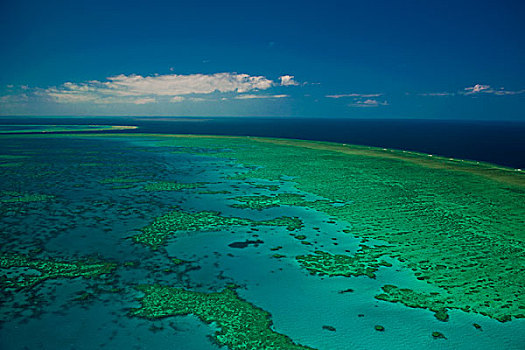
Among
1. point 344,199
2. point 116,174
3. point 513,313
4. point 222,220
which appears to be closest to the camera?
point 513,313

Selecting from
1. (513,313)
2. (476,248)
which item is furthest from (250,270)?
(476,248)

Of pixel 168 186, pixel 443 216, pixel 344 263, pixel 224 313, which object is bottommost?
pixel 224 313

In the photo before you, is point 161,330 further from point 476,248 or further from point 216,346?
point 476,248

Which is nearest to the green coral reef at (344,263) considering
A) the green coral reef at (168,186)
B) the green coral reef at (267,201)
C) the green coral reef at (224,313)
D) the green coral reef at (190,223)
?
the green coral reef at (224,313)

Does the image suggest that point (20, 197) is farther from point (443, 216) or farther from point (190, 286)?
point (443, 216)

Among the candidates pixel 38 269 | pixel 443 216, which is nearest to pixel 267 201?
pixel 443 216
